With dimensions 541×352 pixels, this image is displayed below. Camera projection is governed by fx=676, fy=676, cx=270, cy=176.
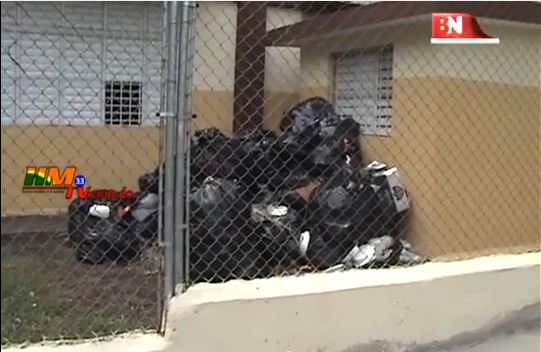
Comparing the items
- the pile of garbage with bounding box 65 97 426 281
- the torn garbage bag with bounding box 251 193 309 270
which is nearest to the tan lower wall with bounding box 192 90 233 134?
the pile of garbage with bounding box 65 97 426 281

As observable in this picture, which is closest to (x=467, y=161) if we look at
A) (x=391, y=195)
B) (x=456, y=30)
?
(x=391, y=195)

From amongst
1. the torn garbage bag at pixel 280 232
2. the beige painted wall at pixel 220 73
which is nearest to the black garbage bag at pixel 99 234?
the torn garbage bag at pixel 280 232

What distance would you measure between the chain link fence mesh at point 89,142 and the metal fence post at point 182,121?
1.39 m

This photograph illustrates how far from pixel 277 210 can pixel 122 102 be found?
4.74m

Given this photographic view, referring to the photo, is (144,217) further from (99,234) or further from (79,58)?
(79,58)

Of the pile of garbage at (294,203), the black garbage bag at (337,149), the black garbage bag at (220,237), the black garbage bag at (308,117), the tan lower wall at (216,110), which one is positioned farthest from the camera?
the tan lower wall at (216,110)

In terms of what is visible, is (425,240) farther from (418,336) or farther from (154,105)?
(154,105)

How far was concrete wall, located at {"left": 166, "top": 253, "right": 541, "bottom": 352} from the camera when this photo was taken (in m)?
3.59

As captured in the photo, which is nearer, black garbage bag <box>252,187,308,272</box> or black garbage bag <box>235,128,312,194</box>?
black garbage bag <box>252,187,308,272</box>

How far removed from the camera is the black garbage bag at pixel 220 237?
180 inches

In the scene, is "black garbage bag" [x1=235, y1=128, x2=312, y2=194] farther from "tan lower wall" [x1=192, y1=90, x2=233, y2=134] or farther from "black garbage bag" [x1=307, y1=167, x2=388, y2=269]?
"tan lower wall" [x1=192, y1=90, x2=233, y2=134]

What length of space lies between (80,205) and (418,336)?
3664 millimetres

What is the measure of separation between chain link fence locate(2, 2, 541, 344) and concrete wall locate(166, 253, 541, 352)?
266mm

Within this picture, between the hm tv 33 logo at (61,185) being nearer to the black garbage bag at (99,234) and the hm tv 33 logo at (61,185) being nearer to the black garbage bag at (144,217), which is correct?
the black garbage bag at (99,234)
